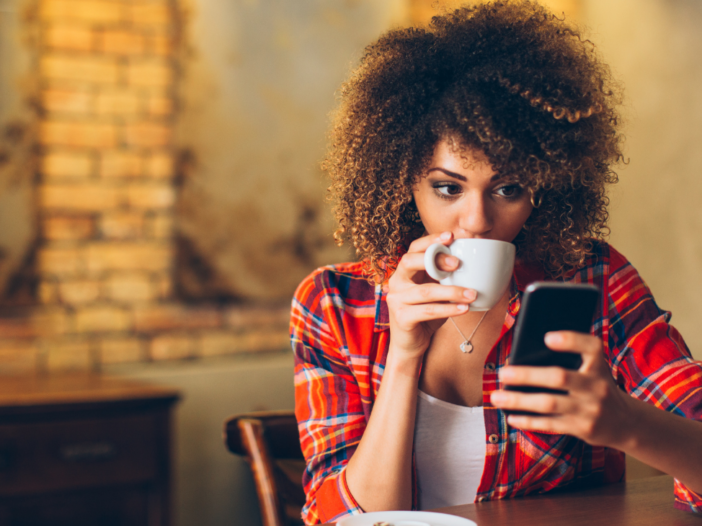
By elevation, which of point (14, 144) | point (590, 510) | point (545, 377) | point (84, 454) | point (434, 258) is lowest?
point (84, 454)

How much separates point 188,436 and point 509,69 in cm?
174

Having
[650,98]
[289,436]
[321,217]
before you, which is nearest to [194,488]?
[321,217]

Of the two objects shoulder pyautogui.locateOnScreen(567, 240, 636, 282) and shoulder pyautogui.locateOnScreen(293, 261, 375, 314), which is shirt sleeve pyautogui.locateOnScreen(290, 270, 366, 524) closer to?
shoulder pyautogui.locateOnScreen(293, 261, 375, 314)

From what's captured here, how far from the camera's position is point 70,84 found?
2.07 metres

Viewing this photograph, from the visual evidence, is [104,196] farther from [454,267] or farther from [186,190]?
[454,267]

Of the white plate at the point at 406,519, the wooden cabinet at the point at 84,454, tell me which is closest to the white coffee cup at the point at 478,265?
the white plate at the point at 406,519

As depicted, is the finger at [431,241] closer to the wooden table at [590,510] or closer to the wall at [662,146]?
the wooden table at [590,510]

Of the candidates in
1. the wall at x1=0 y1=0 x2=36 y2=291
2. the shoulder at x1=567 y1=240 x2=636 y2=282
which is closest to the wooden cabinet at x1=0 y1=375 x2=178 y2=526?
the wall at x1=0 y1=0 x2=36 y2=291

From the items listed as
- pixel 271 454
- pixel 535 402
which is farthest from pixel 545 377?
pixel 271 454

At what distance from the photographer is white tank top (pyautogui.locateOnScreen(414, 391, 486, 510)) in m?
1.04

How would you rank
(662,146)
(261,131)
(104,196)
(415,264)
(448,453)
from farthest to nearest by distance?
(662,146) < (261,131) < (104,196) < (448,453) < (415,264)

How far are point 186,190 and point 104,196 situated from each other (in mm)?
273

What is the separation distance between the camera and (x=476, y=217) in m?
0.90

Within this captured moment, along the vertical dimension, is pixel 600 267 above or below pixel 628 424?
above
